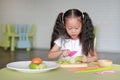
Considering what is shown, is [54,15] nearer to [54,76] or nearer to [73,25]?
[73,25]

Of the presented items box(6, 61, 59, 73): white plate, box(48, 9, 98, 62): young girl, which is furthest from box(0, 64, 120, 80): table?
box(48, 9, 98, 62): young girl

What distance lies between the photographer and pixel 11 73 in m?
1.59

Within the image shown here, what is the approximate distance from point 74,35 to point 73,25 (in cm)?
16

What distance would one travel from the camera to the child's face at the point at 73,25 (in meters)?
2.16

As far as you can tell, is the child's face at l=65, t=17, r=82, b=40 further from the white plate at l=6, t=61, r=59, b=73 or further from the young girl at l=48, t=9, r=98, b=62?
the white plate at l=6, t=61, r=59, b=73

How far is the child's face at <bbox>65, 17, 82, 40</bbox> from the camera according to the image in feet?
7.10

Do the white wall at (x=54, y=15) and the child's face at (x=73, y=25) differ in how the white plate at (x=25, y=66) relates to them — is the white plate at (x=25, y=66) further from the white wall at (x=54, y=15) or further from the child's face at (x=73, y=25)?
the white wall at (x=54, y=15)

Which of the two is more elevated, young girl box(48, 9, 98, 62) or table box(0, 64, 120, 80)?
young girl box(48, 9, 98, 62)

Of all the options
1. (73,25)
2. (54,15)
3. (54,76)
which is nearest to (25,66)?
(54,76)

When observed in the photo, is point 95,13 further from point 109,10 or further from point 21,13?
point 21,13

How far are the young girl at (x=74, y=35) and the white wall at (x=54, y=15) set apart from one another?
4.90m

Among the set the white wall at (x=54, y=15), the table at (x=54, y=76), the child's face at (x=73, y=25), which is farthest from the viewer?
the white wall at (x=54, y=15)

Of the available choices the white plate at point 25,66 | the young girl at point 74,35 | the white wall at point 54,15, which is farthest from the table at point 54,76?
the white wall at point 54,15
